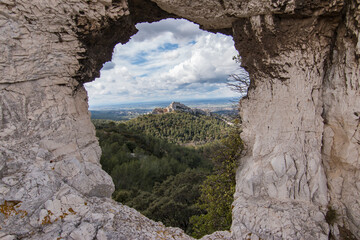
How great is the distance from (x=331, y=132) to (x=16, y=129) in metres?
8.33

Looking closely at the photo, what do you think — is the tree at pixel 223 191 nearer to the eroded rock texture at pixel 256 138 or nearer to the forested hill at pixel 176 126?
the eroded rock texture at pixel 256 138

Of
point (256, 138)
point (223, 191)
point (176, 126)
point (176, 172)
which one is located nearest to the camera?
point (256, 138)

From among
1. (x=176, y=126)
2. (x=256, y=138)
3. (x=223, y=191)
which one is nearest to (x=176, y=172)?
(x=223, y=191)

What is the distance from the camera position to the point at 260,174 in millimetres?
6105

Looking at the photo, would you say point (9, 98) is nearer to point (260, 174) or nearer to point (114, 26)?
point (114, 26)

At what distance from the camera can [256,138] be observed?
260 inches

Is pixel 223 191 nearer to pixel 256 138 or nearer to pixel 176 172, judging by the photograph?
pixel 256 138

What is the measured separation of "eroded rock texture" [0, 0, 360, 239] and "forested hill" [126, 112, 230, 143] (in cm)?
4788

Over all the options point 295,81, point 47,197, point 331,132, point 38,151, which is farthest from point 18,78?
point 331,132

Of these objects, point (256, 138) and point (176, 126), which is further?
point (176, 126)

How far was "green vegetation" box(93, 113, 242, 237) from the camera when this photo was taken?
8.58 metres

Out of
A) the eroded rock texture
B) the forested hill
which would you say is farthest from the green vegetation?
the eroded rock texture

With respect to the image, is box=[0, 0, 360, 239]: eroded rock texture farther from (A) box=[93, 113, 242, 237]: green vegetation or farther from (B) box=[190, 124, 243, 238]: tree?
(A) box=[93, 113, 242, 237]: green vegetation

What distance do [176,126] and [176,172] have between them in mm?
28415
